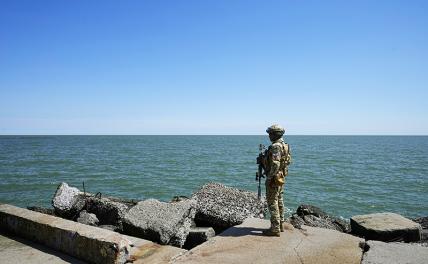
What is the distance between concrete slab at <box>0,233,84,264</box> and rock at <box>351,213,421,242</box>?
5.42 m

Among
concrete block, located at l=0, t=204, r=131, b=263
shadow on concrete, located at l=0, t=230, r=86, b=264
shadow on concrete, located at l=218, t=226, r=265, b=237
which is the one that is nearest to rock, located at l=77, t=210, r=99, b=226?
concrete block, located at l=0, t=204, r=131, b=263

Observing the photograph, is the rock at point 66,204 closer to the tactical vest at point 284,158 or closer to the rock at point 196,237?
the rock at point 196,237

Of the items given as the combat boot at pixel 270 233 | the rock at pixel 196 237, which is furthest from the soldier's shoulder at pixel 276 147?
the rock at pixel 196 237

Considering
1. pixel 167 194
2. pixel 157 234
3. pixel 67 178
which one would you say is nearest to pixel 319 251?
pixel 157 234

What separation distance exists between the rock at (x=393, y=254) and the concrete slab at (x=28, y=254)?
4049 millimetres

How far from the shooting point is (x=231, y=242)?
4992 millimetres

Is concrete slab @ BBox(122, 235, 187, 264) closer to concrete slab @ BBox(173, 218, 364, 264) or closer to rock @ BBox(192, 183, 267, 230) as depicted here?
concrete slab @ BBox(173, 218, 364, 264)

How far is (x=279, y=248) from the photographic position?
4.71m

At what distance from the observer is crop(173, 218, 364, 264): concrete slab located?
4348 mm

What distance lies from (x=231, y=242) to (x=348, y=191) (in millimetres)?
15992

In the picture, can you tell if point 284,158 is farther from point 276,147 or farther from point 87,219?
point 87,219

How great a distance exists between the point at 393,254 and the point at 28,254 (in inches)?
208

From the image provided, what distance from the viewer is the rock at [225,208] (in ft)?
23.0

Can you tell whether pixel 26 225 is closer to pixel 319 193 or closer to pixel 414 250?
pixel 414 250
